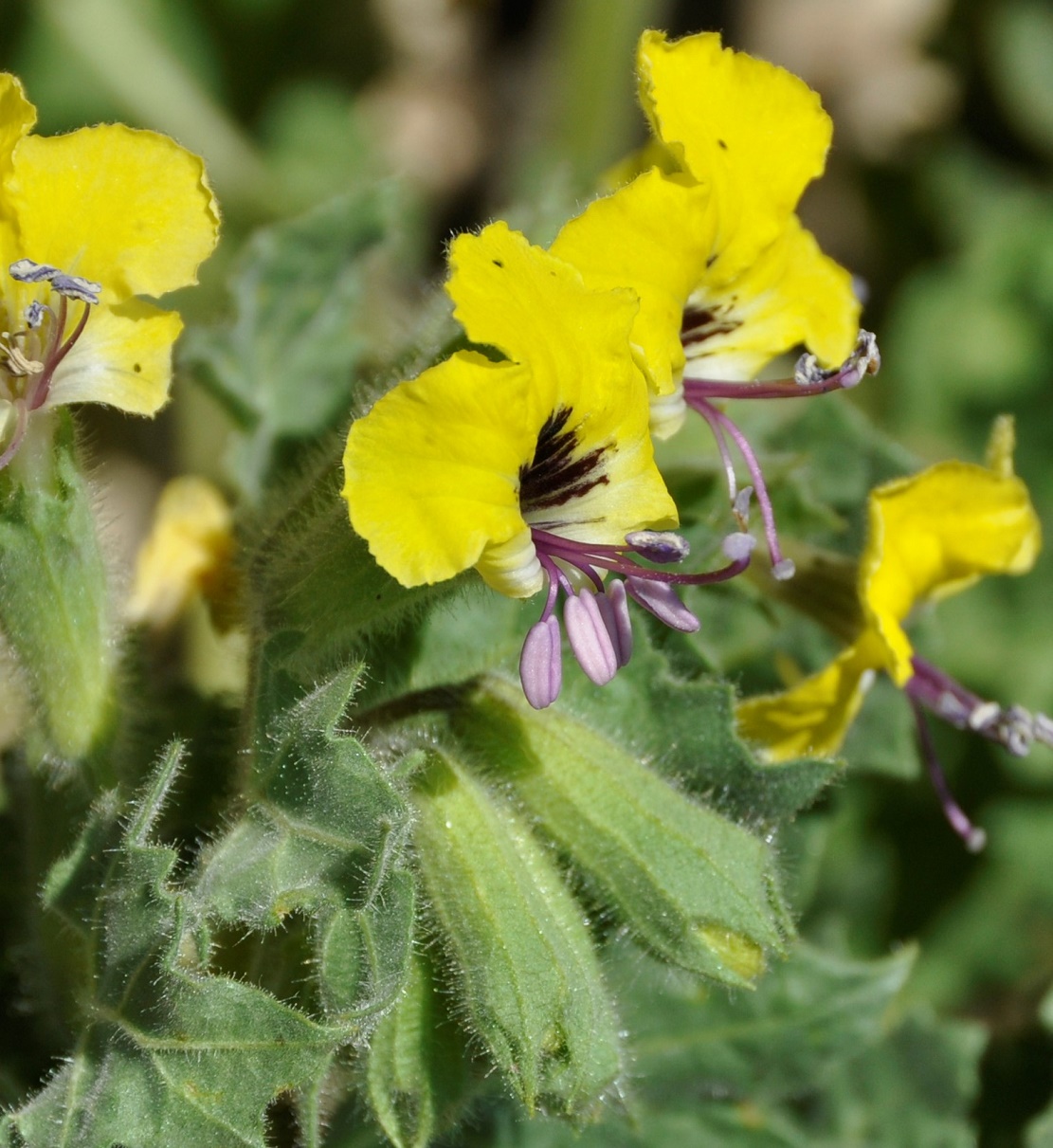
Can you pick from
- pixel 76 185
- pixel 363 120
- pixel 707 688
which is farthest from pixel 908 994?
pixel 363 120

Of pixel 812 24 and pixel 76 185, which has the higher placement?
pixel 76 185

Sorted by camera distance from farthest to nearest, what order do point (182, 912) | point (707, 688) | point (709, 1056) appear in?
point (709, 1056) → point (707, 688) → point (182, 912)

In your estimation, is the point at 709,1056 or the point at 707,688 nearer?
the point at 707,688

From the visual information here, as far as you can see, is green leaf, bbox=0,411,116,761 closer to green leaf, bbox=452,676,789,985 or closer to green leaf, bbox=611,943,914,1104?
green leaf, bbox=452,676,789,985

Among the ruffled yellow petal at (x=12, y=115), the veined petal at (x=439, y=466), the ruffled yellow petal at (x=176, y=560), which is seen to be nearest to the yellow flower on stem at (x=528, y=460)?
the veined petal at (x=439, y=466)

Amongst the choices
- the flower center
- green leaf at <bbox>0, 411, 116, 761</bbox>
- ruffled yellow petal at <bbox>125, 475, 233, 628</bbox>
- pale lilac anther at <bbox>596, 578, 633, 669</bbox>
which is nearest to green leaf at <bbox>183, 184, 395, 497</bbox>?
ruffled yellow petal at <bbox>125, 475, 233, 628</bbox>

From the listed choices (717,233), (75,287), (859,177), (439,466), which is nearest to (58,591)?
(75,287)

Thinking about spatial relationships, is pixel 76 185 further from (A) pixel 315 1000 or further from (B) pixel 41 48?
(B) pixel 41 48

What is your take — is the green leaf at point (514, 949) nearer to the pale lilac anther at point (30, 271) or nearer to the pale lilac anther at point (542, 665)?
the pale lilac anther at point (542, 665)
